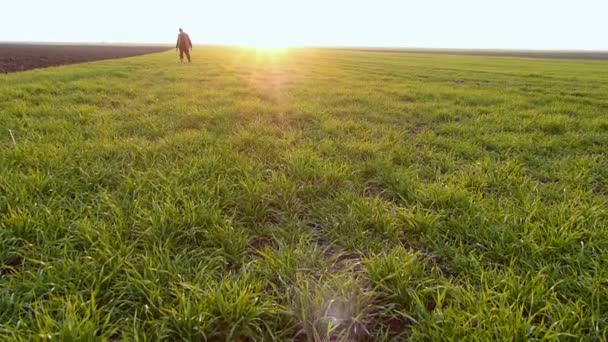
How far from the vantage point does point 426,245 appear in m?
2.38

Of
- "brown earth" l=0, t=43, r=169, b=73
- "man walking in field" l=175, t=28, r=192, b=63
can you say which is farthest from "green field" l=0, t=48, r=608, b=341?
"brown earth" l=0, t=43, r=169, b=73

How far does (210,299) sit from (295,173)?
6.56 feet

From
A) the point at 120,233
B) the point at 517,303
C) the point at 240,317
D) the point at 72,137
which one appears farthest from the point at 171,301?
the point at 72,137

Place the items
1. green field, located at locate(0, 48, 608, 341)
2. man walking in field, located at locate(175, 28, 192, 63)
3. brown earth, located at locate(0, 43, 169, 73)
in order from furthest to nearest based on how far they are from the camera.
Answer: man walking in field, located at locate(175, 28, 192, 63)
brown earth, located at locate(0, 43, 169, 73)
green field, located at locate(0, 48, 608, 341)

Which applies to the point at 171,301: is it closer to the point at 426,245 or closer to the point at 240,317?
the point at 240,317

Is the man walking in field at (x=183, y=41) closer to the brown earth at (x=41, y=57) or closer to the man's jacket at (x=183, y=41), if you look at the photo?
the man's jacket at (x=183, y=41)

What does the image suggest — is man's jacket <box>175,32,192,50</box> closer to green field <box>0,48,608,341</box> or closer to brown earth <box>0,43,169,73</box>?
brown earth <box>0,43,169,73</box>

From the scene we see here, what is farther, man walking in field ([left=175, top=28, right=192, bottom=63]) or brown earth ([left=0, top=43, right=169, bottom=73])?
man walking in field ([left=175, top=28, right=192, bottom=63])

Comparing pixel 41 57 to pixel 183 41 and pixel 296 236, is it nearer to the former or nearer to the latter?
pixel 183 41

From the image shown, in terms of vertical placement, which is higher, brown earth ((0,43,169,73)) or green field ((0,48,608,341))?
brown earth ((0,43,169,73))

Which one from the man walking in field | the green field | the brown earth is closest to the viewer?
the green field


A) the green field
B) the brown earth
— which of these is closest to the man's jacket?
the brown earth

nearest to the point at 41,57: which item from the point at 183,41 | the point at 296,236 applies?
the point at 183,41

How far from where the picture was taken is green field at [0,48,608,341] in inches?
64.7
